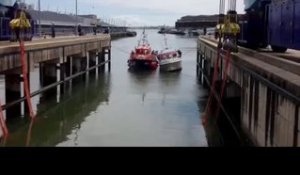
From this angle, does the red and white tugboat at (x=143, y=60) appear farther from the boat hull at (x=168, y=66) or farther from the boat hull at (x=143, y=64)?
the boat hull at (x=168, y=66)

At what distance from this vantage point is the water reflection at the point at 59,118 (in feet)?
68.2

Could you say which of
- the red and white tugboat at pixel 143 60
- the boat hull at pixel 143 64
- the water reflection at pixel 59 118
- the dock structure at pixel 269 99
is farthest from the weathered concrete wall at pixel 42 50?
the dock structure at pixel 269 99

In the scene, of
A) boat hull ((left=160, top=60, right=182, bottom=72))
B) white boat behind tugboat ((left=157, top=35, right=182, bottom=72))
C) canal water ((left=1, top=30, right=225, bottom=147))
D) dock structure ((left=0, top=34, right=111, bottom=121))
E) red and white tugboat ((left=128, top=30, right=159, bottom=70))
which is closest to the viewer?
canal water ((left=1, top=30, right=225, bottom=147))

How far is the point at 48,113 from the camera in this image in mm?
27297

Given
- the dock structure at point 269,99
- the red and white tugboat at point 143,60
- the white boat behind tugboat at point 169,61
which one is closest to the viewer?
the dock structure at point 269,99

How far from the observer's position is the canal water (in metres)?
20.7

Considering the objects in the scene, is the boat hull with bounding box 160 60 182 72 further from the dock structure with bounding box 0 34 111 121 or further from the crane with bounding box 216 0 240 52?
the crane with bounding box 216 0 240 52

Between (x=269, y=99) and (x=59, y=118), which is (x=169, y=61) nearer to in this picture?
(x=59, y=118)

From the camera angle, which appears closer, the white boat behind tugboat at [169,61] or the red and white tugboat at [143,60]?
the white boat behind tugboat at [169,61]

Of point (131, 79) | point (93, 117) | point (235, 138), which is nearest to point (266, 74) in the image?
point (235, 138)

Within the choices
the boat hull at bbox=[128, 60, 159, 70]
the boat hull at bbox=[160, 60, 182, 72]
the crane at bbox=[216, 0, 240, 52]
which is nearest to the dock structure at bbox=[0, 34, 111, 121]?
the boat hull at bbox=[128, 60, 159, 70]

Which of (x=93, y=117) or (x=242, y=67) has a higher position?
(x=242, y=67)
